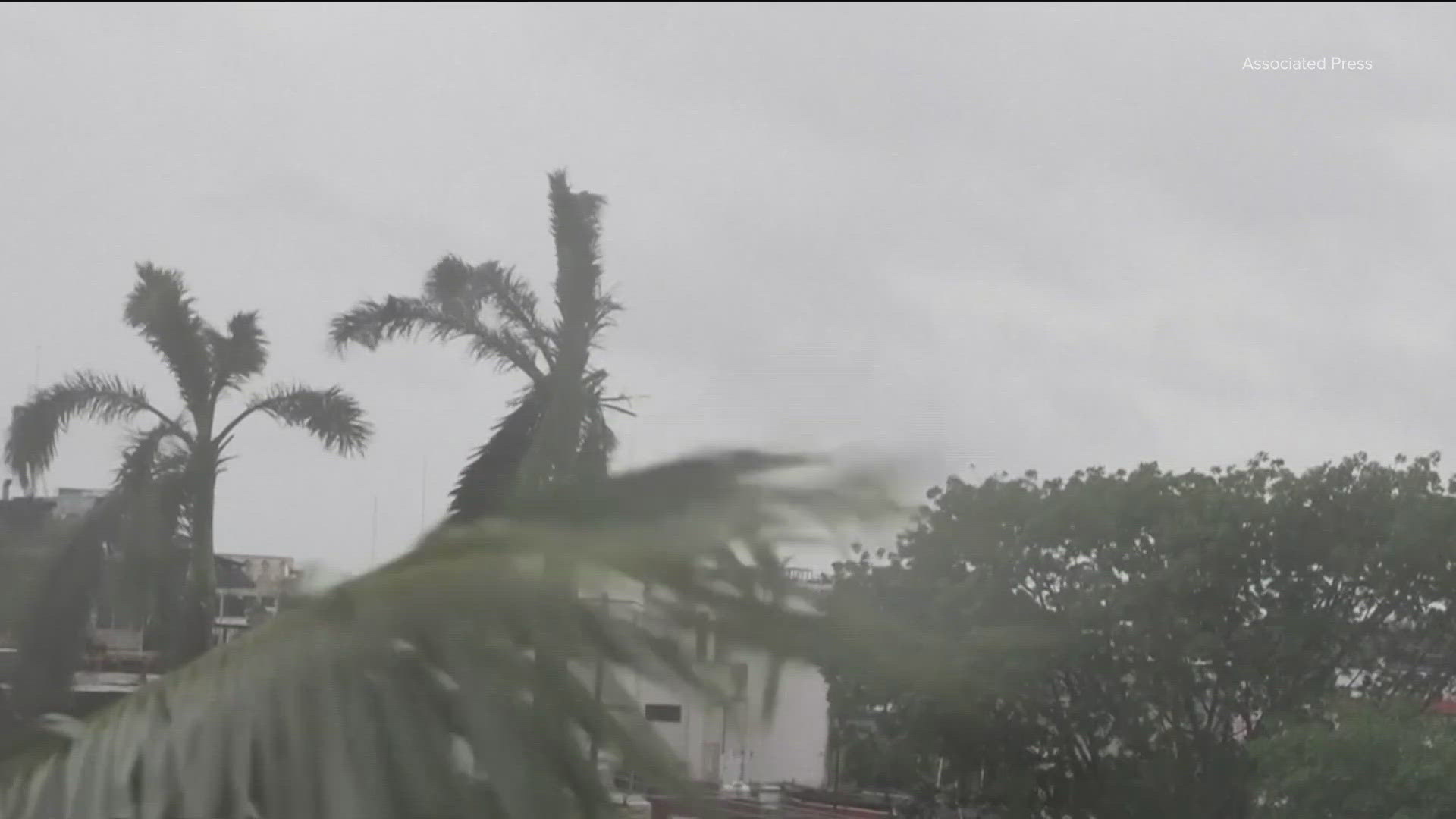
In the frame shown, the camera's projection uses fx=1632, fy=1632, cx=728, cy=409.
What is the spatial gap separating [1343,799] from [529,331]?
5.27m

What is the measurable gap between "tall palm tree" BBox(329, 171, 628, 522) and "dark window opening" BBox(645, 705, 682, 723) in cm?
157

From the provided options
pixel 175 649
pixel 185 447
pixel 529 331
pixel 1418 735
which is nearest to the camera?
pixel 175 649

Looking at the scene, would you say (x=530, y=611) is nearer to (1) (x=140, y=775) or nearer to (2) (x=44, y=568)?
(1) (x=140, y=775)

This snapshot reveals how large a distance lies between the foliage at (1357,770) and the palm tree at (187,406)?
525 cm

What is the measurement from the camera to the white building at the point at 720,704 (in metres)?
1.47

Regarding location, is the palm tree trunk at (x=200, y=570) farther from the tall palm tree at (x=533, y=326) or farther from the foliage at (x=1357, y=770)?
the foliage at (x=1357, y=770)

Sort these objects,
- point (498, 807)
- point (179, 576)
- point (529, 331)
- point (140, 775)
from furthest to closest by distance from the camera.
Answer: point (529, 331)
point (179, 576)
point (140, 775)
point (498, 807)

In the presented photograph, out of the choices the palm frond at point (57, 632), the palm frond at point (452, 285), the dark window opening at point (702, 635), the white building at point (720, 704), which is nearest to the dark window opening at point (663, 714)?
the white building at point (720, 704)

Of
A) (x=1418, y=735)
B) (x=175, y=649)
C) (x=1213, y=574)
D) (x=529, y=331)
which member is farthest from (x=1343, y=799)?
(x=175, y=649)

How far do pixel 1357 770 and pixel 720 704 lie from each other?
8.40m

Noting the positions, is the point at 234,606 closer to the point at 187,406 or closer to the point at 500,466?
the point at 500,466

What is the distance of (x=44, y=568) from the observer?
2600mm

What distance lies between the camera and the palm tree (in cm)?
411

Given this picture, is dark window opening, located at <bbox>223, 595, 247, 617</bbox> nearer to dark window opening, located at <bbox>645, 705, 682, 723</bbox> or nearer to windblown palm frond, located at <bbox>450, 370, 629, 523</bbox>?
windblown palm frond, located at <bbox>450, 370, 629, 523</bbox>
